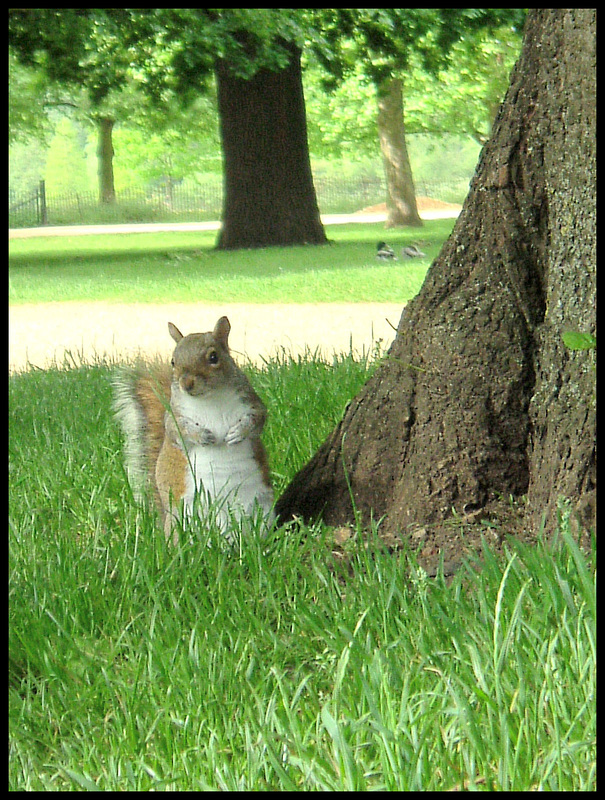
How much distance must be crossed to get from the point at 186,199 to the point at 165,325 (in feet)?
148

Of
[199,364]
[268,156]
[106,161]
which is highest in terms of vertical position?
[106,161]

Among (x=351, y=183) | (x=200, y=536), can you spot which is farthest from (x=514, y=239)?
(x=351, y=183)

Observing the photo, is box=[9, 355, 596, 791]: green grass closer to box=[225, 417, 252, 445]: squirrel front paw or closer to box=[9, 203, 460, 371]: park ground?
box=[225, 417, 252, 445]: squirrel front paw

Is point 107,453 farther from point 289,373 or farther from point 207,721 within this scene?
point 207,721

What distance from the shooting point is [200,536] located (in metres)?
2.69

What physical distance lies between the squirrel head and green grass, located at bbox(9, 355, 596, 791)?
42cm

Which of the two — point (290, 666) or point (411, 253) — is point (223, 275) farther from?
point (290, 666)

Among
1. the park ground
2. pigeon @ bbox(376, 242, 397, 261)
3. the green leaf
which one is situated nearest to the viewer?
the green leaf

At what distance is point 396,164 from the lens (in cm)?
2698

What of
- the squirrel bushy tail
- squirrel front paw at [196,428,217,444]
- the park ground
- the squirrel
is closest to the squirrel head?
the squirrel

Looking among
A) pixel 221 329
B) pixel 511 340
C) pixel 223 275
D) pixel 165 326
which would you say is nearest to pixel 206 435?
pixel 221 329

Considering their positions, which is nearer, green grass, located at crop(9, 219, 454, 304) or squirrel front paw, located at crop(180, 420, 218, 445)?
squirrel front paw, located at crop(180, 420, 218, 445)

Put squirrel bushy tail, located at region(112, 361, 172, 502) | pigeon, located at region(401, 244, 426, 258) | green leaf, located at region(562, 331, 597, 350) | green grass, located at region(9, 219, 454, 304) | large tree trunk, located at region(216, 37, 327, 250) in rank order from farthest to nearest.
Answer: large tree trunk, located at region(216, 37, 327, 250) < pigeon, located at region(401, 244, 426, 258) < green grass, located at region(9, 219, 454, 304) < squirrel bushy tail, located at region(112, 361, 172, 502) < green leaf, located at region(562, 331, 597, 350)

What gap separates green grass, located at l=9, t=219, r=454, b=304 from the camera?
1109 centimetres
